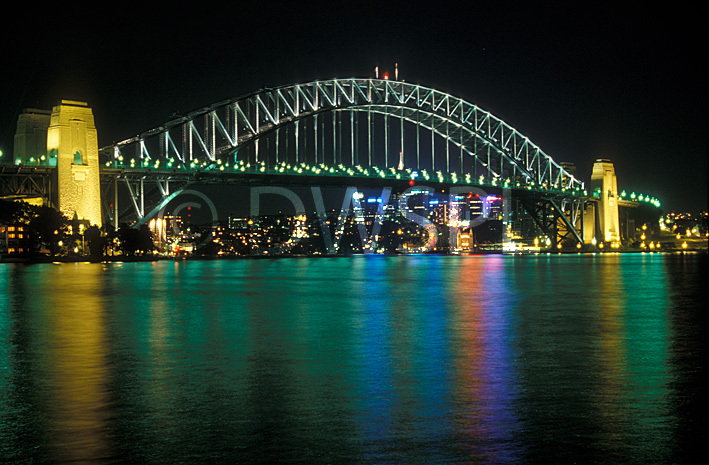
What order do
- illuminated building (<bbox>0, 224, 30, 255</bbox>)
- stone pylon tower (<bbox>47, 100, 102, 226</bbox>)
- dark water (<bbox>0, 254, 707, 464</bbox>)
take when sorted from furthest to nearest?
illuminated building (<bbox>0, 224, 30, 255</bbox>) < stone pylon tower (<bbox>47, 100, 102, 226</bbox>) < dark water (<bbox>0, 254, 707, 464</bbox>)

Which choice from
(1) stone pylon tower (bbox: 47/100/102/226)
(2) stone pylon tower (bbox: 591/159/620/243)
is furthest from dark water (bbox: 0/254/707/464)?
(2) stone pylon tower (bbox: 591/159/620/243)

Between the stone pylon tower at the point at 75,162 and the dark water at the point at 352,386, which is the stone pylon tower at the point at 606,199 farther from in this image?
the dark water at the point at 352,386

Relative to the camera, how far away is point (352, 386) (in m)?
8.88

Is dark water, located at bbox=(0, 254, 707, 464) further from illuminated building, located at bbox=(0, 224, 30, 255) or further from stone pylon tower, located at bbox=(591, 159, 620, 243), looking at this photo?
stone pylon tower, located at bbox=(591, 159, 620, 243)

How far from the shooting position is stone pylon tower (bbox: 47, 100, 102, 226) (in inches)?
2271

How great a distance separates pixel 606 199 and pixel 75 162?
6675cm

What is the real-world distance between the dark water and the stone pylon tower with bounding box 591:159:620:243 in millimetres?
88054

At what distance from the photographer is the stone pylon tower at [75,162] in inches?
2271

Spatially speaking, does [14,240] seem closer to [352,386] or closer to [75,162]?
[75,162]

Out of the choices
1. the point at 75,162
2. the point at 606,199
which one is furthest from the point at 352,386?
the point at 606,199

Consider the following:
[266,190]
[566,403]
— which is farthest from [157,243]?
[566,403]

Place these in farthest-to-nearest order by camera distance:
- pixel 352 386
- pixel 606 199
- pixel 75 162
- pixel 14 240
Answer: pixel 606 199
pixel 14 240
pixel 75 162
pixel 352 386

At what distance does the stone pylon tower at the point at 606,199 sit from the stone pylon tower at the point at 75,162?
6387 centimetres

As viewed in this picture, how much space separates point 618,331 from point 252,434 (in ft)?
30.4
